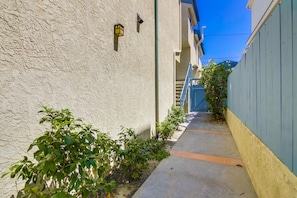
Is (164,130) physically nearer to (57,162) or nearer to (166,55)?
(166,55)

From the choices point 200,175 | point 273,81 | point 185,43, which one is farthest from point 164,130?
point 185,43

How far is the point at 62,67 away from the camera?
6.94ft

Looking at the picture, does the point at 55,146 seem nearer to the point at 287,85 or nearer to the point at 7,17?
the point at 7,17

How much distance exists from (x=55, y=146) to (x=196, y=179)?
7.93 feet

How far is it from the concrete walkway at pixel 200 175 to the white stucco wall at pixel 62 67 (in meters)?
1.25

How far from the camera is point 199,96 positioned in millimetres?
11883

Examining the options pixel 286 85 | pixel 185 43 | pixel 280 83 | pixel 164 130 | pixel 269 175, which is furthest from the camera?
pixel 185 43

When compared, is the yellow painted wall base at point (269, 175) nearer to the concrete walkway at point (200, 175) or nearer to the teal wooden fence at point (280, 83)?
the teal wooden fence at point (280, 83)

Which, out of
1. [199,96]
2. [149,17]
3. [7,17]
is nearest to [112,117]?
[7,17]

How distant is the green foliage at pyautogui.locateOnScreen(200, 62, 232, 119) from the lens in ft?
28.2

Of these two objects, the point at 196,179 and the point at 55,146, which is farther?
the point at 196,179

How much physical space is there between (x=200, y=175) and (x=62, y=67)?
289cm

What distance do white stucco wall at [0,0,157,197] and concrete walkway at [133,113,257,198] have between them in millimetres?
1247

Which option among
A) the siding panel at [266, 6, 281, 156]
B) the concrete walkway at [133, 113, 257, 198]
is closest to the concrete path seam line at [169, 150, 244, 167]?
the concrete walkway at [133, 113, 257, 198]
